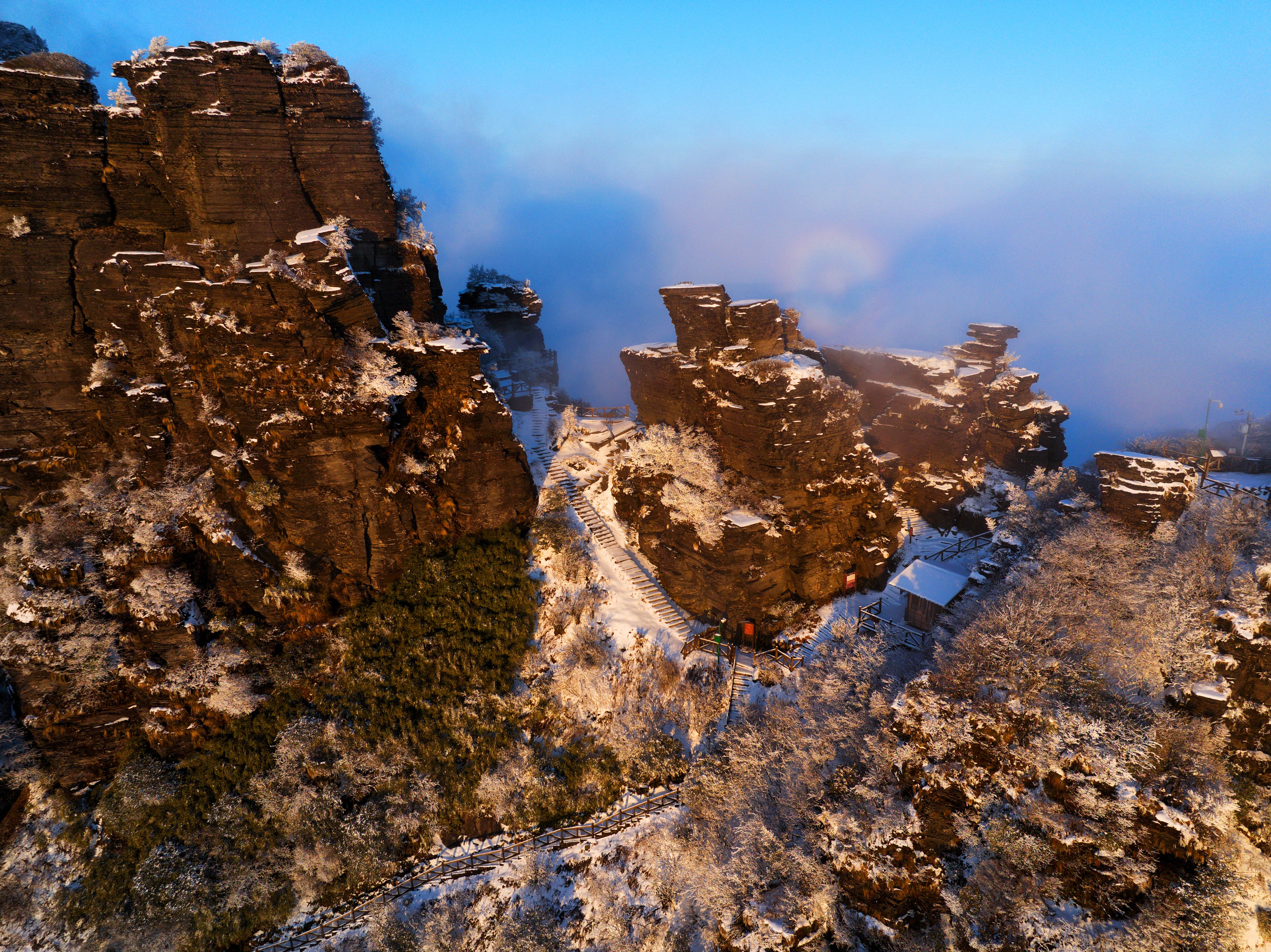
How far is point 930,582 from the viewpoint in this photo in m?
22.0

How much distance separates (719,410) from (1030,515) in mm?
14896

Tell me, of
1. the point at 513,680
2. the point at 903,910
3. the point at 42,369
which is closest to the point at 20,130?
the point at 42,369

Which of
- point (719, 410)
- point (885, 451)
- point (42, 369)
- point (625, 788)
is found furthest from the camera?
point (885, 451)

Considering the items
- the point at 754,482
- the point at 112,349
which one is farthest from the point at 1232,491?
the point at 112,349

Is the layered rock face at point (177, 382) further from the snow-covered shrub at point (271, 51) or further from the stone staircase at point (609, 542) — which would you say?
the stone staircase at point (609, 542)

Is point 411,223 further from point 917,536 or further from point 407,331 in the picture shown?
point 917,536

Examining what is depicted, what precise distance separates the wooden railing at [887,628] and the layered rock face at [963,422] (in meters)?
10.1

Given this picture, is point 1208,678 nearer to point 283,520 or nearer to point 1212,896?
point 1212,896

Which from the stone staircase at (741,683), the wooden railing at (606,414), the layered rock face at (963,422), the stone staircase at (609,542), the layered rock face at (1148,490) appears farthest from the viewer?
the wooden railing at (606,414)

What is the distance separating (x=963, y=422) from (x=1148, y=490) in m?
12.1

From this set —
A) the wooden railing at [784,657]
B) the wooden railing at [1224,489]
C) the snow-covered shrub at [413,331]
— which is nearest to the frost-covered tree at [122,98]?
the snow-covered shrub at [413,331]

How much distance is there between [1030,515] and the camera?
2405cm

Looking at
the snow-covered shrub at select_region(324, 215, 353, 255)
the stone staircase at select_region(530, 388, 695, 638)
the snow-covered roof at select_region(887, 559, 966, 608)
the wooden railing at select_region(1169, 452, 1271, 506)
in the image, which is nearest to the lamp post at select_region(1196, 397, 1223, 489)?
the wooden railing at select_region(1169, 452, 1271, 506)

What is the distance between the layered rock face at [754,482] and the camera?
873 inches
